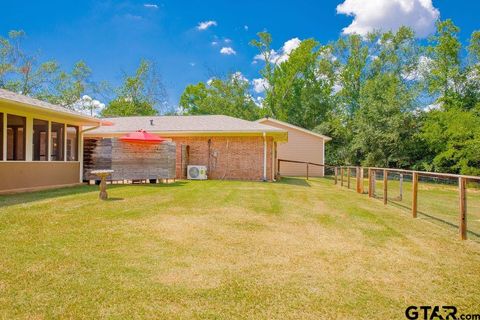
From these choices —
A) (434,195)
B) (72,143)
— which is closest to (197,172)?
(72,143)

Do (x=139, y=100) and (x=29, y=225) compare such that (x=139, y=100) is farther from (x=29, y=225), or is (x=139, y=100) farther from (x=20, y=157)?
(x=29, y=225)

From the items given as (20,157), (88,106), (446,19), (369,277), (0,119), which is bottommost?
(369,277)

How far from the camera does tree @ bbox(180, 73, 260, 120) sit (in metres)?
39.0

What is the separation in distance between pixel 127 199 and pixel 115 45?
30.7m

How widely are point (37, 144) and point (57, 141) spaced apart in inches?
35.9

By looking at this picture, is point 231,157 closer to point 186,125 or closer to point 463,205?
point 186,125

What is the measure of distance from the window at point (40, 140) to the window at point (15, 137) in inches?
17.6

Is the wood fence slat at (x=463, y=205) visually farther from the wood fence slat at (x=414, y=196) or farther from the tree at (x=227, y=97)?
the tree at (x=227, y=97)

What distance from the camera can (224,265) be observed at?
3.72m

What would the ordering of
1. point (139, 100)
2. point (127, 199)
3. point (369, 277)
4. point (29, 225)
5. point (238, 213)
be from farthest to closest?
point (139, 100)
point (127, 199)
point (238, 213)
point (29, 225)
point (369, 277)

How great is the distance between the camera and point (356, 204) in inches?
343

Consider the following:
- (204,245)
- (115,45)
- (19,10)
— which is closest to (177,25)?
(115,45)

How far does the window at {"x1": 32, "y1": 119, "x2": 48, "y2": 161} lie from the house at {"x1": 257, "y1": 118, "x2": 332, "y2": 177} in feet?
50.1

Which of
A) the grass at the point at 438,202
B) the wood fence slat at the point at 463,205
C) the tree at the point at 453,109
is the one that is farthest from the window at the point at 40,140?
the tree at the point at 453,109
